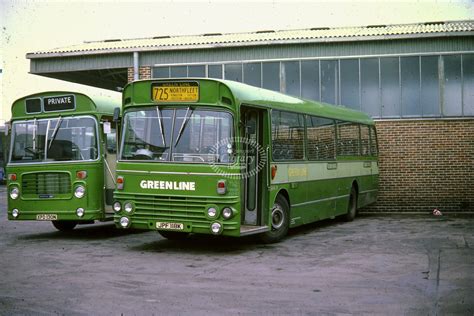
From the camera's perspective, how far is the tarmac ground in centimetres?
647

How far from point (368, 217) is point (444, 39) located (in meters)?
5.48

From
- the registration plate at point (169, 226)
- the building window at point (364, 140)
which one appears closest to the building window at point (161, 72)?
the building window at point (364, 140)

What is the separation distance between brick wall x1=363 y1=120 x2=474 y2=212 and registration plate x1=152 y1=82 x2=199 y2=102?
9.56 metres

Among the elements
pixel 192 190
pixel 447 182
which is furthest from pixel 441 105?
pixel 192 190

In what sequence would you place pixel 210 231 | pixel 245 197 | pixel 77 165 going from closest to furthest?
pixel 210 231
pixel 245 197
pixel 77 165

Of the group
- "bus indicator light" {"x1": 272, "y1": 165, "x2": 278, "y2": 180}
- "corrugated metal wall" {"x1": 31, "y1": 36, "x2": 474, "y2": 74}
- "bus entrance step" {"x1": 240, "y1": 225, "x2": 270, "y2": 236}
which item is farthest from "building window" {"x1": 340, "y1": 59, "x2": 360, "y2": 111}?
"bus entrance step" {"x1": 240, "y1": 225, "x2": 270, "y2": 236}

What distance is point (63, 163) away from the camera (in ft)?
39.9

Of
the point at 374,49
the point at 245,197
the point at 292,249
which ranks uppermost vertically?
the point at 374,49

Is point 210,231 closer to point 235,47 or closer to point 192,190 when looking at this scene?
point 192,190

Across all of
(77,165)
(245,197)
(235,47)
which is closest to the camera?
(245,197)

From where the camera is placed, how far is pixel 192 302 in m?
6.61

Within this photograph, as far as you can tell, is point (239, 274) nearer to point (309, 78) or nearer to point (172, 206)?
point (172, 206)

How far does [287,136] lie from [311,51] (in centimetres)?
743

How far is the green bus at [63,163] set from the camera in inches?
477
